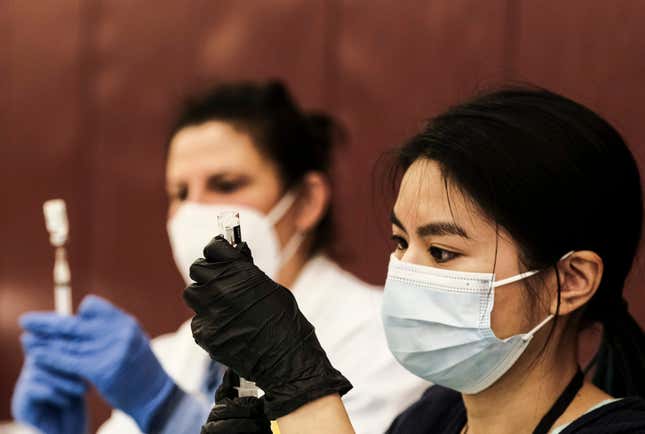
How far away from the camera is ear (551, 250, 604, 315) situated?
137 centimetres

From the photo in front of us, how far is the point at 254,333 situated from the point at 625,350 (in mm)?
597

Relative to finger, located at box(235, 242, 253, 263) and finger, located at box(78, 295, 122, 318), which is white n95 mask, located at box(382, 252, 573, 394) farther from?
finger, located at box(78, 295, 122, 318)

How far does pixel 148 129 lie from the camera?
9.84 feet

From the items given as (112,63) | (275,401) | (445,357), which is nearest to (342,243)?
(112,63)

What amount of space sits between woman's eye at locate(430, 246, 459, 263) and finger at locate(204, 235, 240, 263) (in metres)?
0.30

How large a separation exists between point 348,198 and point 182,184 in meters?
0.57

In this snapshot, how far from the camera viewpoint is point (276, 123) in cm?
233

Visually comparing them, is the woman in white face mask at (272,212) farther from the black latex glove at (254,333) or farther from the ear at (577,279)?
the black latex glove at (254,333)

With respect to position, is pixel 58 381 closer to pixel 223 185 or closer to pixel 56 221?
pixel 56 221

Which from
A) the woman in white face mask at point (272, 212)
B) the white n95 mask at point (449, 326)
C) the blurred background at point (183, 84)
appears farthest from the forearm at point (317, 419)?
the blurred background at point (183, 84)

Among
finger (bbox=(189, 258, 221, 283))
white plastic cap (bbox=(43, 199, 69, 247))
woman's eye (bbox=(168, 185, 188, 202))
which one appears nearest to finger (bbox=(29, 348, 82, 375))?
white plastic cap (bbox=(43, 199, 69, 247))

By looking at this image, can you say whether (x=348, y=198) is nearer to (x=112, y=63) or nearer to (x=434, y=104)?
(x=434, y=104)

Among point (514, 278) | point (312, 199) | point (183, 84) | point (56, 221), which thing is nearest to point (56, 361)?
point (56, 221)

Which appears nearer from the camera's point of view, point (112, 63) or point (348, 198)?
point (348, 198)
